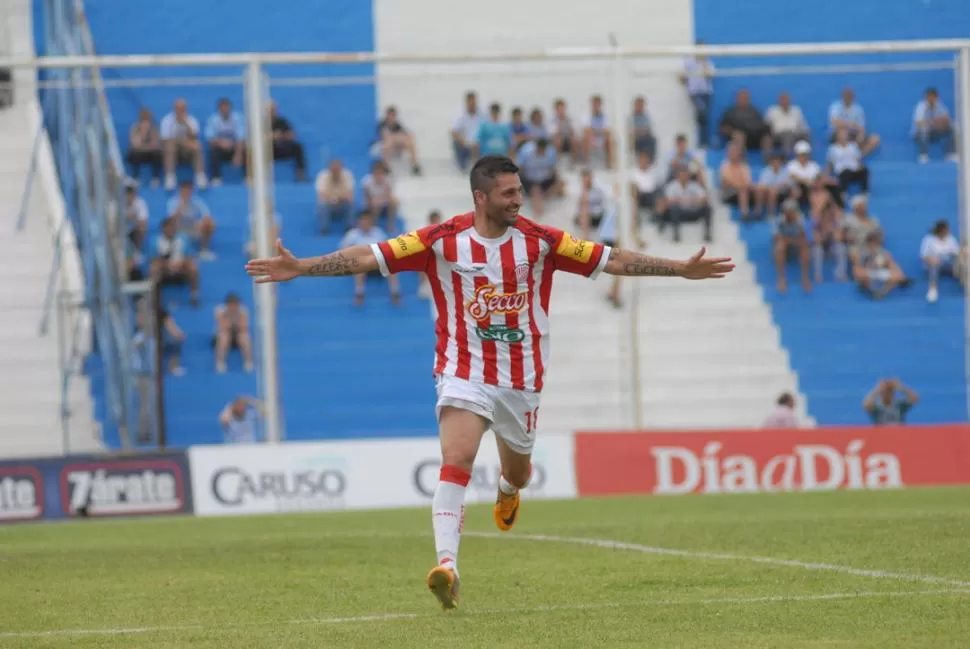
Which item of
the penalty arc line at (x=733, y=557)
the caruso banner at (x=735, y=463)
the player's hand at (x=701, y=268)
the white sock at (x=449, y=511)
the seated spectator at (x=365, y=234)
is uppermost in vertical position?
the seated spectator at (x=365, y=234)

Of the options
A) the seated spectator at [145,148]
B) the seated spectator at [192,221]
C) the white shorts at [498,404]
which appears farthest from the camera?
the seated spectator at [145,148]

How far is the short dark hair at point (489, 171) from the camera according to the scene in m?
9.49

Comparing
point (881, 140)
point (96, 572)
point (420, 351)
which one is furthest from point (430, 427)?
point (96, 572)

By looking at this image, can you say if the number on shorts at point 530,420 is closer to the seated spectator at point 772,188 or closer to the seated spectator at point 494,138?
the seated spectator at point 772,188

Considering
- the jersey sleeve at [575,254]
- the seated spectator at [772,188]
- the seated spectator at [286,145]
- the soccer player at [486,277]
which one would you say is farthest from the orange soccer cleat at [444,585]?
the seated spectator at [286,145]

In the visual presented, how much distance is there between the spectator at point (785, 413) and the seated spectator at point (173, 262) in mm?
8528

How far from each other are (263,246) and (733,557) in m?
11.9

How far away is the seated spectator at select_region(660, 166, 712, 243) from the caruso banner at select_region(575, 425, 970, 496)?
20.4 feet

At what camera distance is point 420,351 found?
24.9 metres

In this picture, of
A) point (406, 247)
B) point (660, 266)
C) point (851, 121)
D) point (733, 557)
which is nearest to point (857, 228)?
point (851, 121)

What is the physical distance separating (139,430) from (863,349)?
9826 mm

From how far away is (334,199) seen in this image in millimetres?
27688

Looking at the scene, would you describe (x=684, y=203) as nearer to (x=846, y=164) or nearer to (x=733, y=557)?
(x=846, y=164)

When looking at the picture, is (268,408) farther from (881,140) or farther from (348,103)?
A: (881,140)
